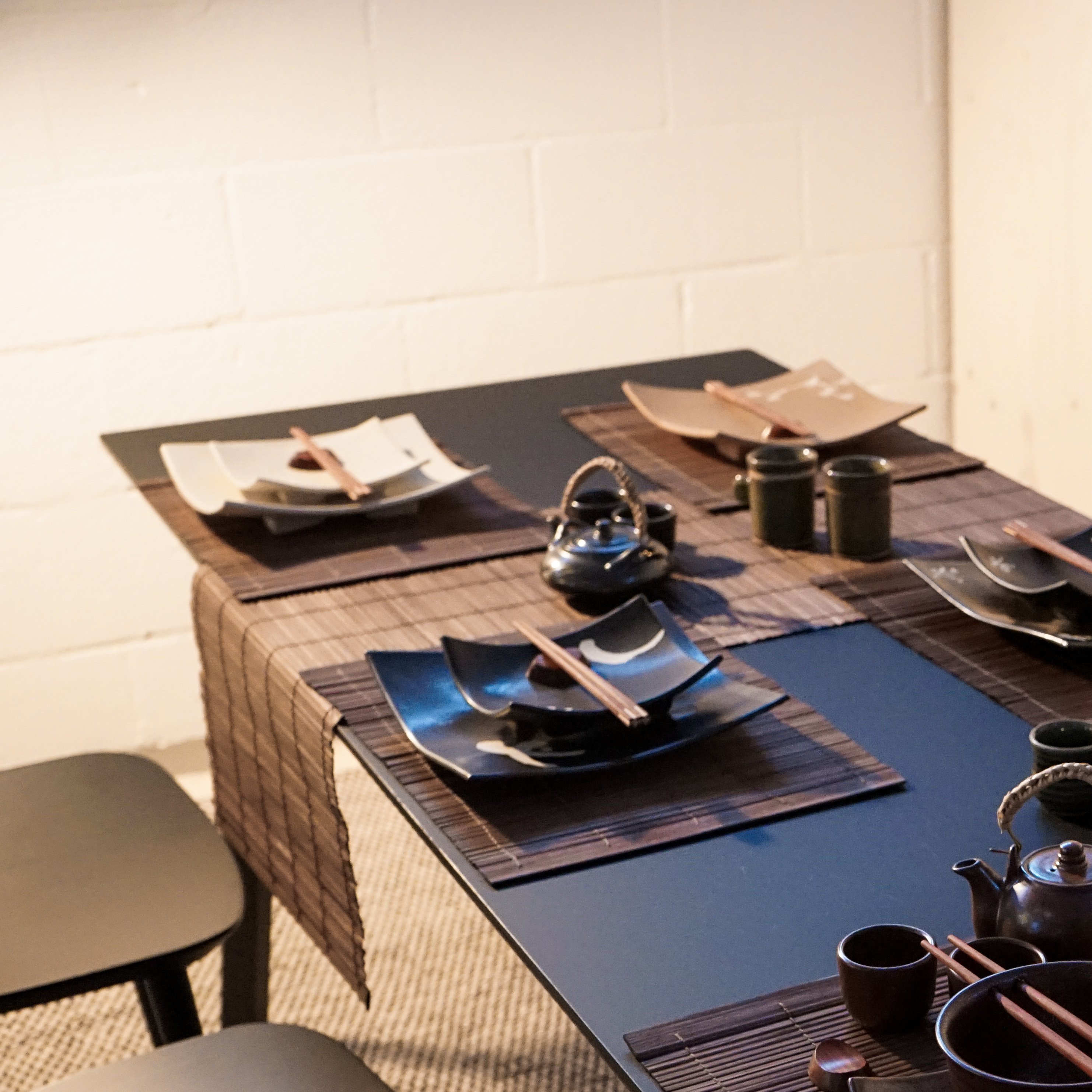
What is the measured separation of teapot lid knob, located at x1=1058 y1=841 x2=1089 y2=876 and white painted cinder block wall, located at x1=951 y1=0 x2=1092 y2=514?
7.88 feet

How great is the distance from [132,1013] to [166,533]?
1.01 metres

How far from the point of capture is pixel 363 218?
309 cm

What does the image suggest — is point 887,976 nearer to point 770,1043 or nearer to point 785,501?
point 770,1043

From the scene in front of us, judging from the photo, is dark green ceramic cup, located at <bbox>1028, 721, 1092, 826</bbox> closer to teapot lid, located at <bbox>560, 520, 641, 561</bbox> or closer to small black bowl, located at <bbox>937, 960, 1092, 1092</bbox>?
small black bowl, located at <bbox>937, 960, 1092, 1092</bbox>

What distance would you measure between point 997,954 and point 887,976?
0.21 ft

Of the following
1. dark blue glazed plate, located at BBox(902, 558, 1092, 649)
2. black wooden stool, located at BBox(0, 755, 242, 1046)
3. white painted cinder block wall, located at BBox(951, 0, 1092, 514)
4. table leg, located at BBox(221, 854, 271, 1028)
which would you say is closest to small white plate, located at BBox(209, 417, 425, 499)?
black wooden stool, located at BBox(0, 755, 242, 1046)

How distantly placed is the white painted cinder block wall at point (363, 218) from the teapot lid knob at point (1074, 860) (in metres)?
2.39

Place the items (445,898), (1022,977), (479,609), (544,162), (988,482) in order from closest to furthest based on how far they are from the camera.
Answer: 1. (1022,977)
2. (479,609)
3. (988,482)
4. (445,898)
5. (544,162)

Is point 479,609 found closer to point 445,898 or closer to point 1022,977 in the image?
point 1022,977

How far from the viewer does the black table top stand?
3.26 feet

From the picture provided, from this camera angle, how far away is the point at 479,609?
169cm

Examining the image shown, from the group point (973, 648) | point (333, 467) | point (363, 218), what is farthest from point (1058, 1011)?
point (363, 218)

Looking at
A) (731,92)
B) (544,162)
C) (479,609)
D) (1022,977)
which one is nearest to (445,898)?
(479,609)

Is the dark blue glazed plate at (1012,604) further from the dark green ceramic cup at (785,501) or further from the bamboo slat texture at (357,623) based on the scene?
the dark green ceramic cup at (785,501)
